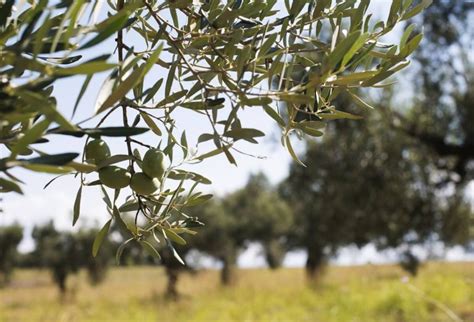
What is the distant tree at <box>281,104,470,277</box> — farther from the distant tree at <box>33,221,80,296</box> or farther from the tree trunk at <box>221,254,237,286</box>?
the distant tree at <box>33,221,80,296</box>

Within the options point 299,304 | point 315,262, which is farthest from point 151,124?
point 315,262

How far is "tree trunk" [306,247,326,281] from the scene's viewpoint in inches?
645

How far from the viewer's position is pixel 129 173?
2.39 feet

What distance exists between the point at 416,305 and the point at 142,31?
7665mm

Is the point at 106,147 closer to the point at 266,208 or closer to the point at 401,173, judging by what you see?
the point at 401,173

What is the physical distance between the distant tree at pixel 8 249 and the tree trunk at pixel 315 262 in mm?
10040

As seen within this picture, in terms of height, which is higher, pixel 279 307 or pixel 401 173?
pixel 401 173

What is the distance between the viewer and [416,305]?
7.86 metres

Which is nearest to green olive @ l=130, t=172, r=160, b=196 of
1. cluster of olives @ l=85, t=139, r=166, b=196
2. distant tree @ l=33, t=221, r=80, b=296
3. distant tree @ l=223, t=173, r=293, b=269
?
cluster of olives @ l=85, t=139, r=166, b=196

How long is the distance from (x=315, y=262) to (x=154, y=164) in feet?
53.3

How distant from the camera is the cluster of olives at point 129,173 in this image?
0.71 meters

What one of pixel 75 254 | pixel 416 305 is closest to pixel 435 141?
pixel 416 305

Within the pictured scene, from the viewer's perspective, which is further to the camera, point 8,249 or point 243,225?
point 243,225

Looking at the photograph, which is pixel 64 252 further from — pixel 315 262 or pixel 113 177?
pixel 113 177
